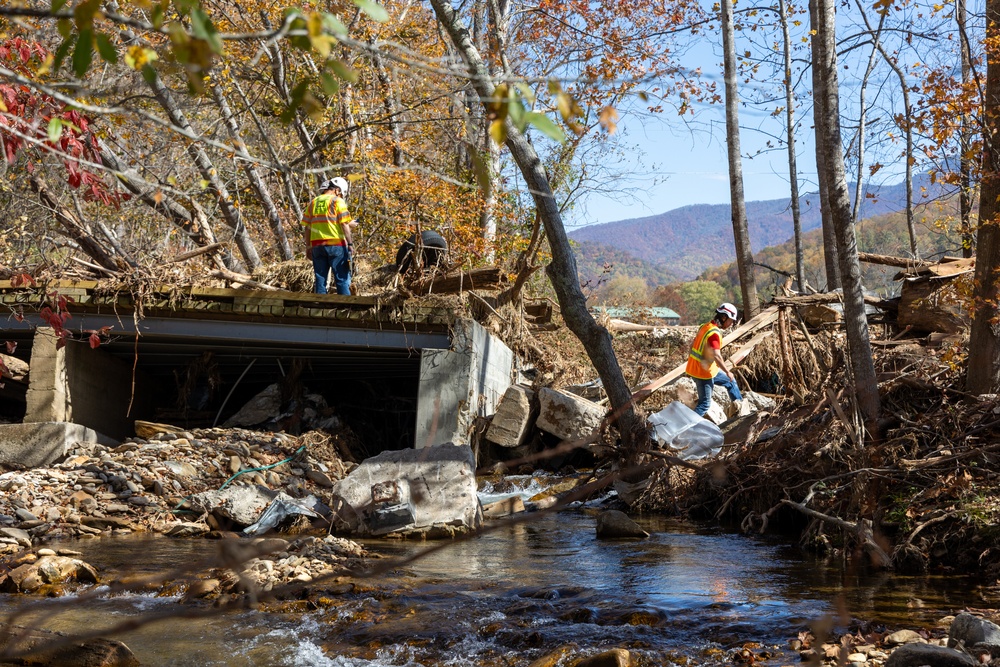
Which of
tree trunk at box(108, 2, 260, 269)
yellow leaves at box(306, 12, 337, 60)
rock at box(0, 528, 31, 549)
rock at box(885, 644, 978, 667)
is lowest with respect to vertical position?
rock at box(885, 644, 978, 667)

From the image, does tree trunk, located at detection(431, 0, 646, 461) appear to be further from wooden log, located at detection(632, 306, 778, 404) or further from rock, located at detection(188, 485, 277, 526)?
rock, located at detection(188, 485, 277, 526)

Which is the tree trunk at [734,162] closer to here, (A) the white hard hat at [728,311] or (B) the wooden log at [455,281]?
(A) the white hard hat at [728,311]

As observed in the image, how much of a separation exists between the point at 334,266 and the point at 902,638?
9583 millimetres

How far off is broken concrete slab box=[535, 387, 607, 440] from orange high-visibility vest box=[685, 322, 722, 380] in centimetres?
142

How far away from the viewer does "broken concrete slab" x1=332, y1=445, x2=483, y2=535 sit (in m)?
8.72

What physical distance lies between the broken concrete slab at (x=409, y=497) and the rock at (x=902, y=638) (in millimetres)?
4644

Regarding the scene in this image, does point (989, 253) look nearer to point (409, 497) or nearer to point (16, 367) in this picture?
point (409, 497)

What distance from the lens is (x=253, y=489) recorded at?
9781mm

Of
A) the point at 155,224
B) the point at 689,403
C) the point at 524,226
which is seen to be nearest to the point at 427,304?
the point at 689,403

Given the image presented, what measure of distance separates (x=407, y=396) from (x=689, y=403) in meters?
4.94

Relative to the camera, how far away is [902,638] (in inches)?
184

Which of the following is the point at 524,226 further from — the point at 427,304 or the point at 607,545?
the point at 607,545

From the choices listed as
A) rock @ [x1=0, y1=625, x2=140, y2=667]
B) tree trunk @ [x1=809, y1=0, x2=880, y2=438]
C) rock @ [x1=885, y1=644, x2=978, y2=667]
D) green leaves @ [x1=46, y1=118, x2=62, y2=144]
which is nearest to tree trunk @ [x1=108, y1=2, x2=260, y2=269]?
tree trunk @ [x1=809, y1=0, x2=880, y2=438]

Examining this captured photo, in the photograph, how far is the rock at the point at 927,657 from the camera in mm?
4008
